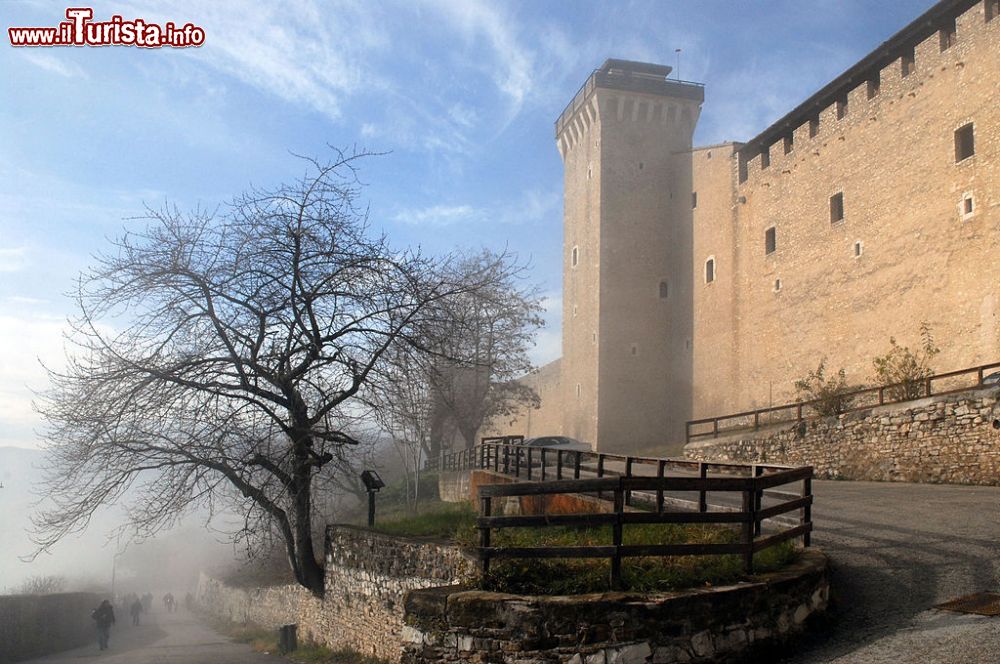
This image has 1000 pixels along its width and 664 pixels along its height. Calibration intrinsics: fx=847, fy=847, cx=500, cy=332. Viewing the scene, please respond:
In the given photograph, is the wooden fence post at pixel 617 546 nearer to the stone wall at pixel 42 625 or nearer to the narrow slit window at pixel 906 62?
the stone wall at pixel 42 625

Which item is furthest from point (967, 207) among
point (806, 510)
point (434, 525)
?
point (806, 510)

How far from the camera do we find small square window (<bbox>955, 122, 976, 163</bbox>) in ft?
80.2

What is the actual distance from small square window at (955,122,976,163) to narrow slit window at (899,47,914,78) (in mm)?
3430

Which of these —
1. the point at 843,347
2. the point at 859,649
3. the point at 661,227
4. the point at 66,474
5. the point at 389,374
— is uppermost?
the point at 661,227

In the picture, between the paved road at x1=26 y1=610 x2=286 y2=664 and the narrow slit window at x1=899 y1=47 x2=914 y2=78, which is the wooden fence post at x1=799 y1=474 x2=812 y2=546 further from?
the narrow slit window at x1=899 y1=47 x2=914 y2=78

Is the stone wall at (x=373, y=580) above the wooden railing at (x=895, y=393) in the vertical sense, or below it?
below

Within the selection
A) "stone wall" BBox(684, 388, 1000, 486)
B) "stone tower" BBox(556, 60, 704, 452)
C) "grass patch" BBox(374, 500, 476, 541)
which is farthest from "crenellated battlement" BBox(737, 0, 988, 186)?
"grass patch" BBox(374, 500, 476, 541)

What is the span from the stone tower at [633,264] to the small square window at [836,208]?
1079cm

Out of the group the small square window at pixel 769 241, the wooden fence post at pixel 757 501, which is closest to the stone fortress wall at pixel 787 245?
the small square window at pixel 769 241

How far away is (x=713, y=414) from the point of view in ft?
129

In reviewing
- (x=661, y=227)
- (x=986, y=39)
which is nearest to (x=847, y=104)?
(x=986, y=39)

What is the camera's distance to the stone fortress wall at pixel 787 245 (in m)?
24.6

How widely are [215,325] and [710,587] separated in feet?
31.4

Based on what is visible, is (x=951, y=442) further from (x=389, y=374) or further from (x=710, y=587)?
(x=710, y=587)
